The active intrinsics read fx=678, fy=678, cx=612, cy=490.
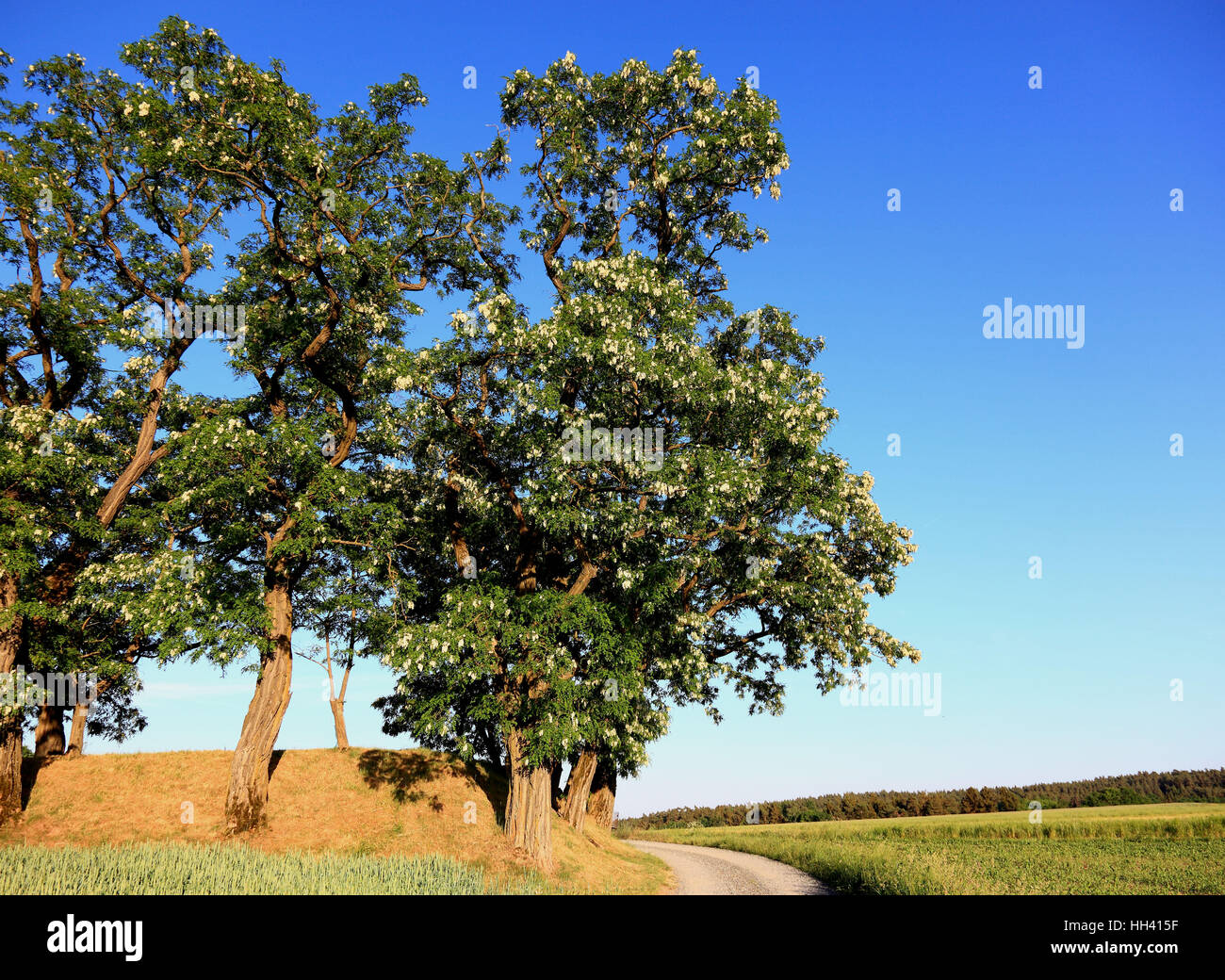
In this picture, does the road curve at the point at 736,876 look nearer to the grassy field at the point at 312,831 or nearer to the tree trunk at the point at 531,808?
the grassy field at the point at 312,831

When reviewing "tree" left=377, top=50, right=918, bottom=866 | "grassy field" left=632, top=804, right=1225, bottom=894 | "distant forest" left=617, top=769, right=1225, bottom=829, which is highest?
"tree" left=377, top=50, right=918, bottom=866

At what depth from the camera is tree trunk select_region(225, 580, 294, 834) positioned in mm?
22125

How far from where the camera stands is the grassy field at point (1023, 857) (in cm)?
1906

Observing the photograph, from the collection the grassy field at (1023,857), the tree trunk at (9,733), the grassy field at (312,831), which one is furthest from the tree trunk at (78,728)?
the grassy field at (1023,857)

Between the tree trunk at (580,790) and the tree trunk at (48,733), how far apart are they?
20.7 meters

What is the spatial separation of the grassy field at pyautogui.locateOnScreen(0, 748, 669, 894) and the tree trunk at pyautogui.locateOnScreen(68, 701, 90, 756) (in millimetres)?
2462

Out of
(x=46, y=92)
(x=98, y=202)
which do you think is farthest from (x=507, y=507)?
(x=46, y=92)

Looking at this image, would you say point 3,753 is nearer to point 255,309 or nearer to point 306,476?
point 306,476

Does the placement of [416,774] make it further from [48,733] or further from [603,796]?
[48,733]

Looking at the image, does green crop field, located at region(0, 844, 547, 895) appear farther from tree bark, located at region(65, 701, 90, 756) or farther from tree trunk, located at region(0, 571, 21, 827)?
tree bark, located at region(65, 701, 90, 756)

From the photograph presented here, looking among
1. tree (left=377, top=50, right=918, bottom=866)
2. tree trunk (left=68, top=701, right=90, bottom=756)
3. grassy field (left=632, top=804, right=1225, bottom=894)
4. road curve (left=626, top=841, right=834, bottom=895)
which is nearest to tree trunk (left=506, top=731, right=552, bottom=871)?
tree (left=377, top=50, right=918, bottom=866)

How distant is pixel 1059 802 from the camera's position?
7731 centimetres

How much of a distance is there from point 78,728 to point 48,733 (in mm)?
1339
